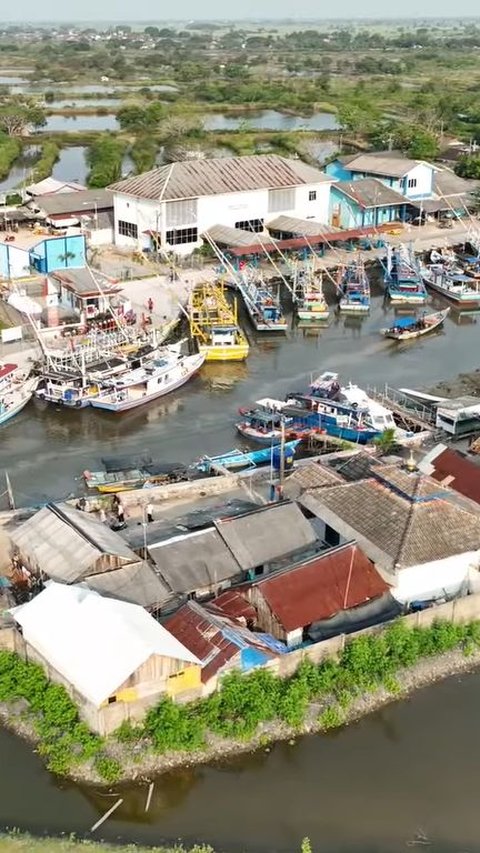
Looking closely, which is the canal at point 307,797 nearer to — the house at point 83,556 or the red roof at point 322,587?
the red roof at point 322,587

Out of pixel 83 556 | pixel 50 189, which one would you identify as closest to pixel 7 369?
pixel 83 556

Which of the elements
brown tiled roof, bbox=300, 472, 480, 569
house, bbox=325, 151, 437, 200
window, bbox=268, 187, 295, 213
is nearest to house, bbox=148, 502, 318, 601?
brown tiled roof, bbox=300, 472, 480, 569

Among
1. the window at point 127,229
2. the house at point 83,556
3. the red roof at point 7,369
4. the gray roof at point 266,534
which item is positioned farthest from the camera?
the window at point 127,229

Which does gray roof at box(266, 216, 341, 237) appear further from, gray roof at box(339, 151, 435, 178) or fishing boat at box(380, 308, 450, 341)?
fishing boat at box(380, 308, 450, 341)

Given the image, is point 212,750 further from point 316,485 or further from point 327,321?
point 327,321

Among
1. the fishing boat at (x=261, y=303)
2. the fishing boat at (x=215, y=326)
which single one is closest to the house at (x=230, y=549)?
the fishing boat at (x=215, y=326)

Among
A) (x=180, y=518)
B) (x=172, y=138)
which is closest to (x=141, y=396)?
(x=180, y=518)

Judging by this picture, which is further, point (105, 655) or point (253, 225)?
point (253, 225)

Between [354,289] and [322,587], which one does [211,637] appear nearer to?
[322,587]
